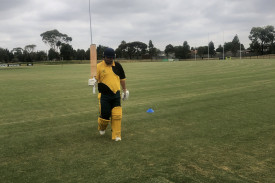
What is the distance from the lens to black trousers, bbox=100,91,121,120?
6.04 metres

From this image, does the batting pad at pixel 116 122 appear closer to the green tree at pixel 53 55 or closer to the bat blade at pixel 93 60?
the bat blade at pixel 93 60

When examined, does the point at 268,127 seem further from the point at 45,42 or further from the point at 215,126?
the point at 45,42

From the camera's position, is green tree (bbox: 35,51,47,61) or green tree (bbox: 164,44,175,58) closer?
green tree (bbox: 35,51,47,61)

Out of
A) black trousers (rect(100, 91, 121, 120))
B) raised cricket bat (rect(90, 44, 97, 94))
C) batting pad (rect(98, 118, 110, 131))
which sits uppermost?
raised cricket bat (rect(90, 44, 97, 94))

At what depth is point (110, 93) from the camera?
603 cm

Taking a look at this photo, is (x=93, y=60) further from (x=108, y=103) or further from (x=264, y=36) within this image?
(x=264, y=36)

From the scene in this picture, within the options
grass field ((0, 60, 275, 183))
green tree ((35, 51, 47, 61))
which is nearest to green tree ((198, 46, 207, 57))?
green tree ((35, 51, 47, 61))

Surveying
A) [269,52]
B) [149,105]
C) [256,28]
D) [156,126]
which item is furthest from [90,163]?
[256,28]

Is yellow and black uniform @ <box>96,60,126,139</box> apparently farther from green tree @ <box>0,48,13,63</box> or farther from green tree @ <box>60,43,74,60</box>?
green tree @ <box>0,48,13,63</box>

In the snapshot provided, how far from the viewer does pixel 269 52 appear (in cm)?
10894

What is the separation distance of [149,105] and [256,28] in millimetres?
125346

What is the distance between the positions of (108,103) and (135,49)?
143 meters

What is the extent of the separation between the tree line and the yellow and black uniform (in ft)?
327

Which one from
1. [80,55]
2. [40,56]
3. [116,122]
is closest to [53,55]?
[40,56]
